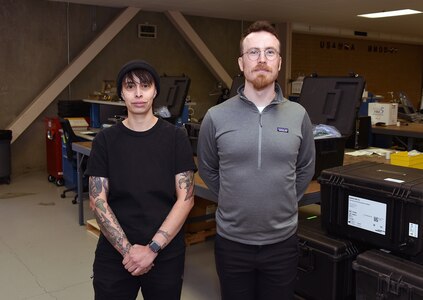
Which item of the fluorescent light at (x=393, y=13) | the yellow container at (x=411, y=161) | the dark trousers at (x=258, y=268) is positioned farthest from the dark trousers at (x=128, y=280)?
the fluorescent light at (x=393, y=13)

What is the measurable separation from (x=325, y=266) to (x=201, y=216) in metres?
1.86

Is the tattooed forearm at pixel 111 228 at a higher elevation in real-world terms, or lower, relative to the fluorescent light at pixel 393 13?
lower

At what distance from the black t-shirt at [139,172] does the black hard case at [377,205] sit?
3.28ft

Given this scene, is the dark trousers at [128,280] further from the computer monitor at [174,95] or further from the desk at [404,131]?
the desk at [404,131]

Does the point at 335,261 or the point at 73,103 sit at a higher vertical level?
the point at 73,103

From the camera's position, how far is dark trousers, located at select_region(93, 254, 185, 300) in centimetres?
171

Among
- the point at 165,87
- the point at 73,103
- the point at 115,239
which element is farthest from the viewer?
the point at 73,103

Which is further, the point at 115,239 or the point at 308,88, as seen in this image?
the point at 308,88

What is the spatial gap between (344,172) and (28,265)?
2.63m

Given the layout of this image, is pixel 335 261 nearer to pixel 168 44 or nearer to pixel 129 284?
pixel 129 284

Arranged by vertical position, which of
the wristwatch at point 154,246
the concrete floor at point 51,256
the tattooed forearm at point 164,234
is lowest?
the concrete floor at point 51,256

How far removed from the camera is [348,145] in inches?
167

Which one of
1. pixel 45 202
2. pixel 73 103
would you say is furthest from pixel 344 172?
pixel 73 103

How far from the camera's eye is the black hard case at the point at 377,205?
6.66 feet
